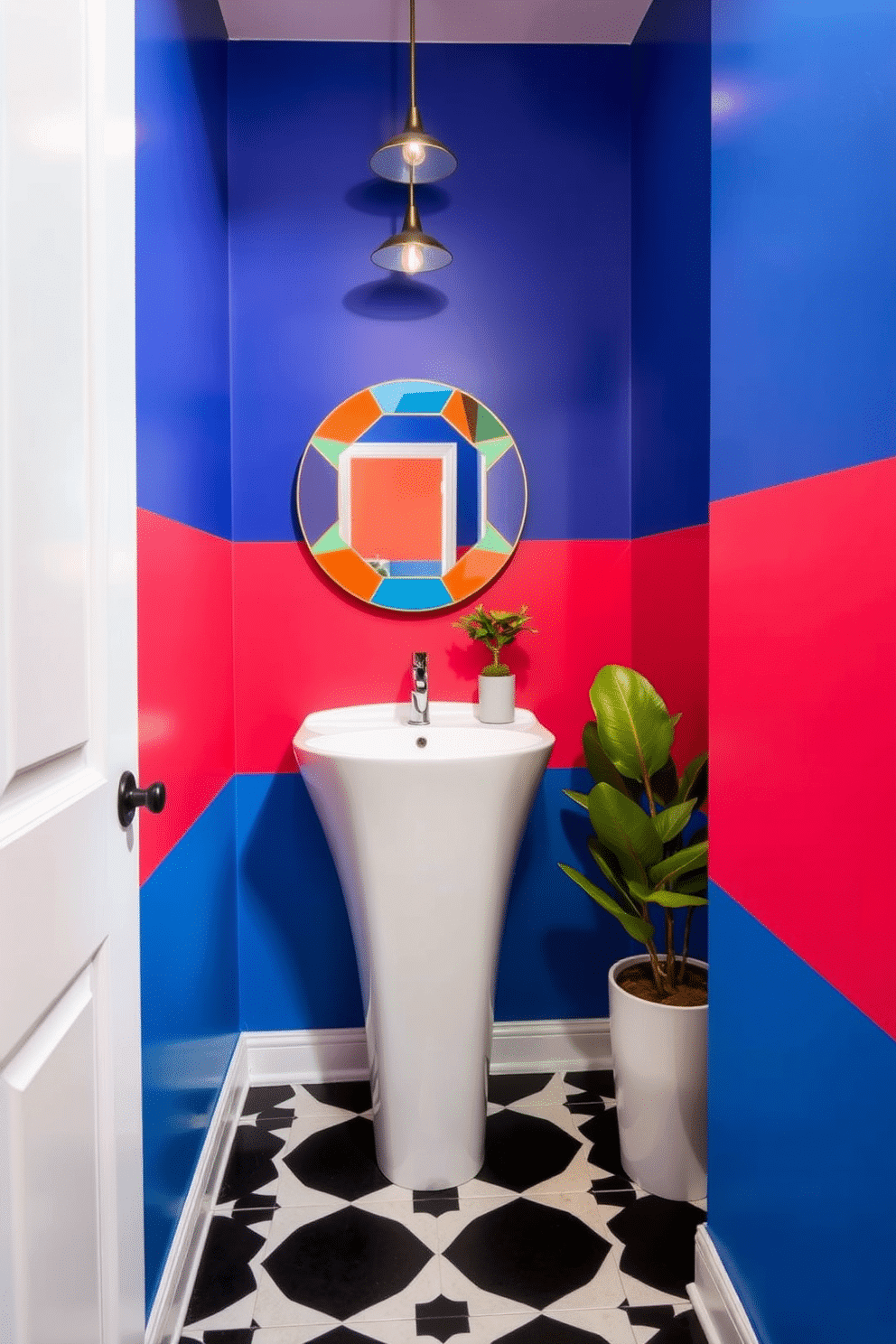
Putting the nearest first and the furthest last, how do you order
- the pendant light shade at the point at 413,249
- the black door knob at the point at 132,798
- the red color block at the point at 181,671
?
1. the black door knob at the point at 132,798
2. the red color block at the point at 181,671
3. the pendant light shade at the point at 413,249

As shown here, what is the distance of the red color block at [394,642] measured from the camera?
2115 mm

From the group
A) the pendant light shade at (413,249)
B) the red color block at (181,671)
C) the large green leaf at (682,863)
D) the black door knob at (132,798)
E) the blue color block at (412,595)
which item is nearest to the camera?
the black door knob at (132,798)

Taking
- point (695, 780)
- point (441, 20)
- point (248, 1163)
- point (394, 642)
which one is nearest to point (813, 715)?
point (695, 780)

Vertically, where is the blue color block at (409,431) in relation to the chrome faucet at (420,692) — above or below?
above

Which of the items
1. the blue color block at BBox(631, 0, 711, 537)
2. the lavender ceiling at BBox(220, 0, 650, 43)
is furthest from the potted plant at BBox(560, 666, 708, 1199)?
the lavender ceiling at BBox(220, 0, 650, 43)

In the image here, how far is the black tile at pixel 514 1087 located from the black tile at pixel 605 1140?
0.18 m

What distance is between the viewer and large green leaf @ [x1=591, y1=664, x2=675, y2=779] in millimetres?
1640

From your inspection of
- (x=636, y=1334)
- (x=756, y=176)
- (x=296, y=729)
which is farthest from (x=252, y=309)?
(x=636, y=1334)

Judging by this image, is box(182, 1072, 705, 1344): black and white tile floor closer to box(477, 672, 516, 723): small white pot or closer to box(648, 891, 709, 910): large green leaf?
box(648, 891, 709, 910): large green leaf

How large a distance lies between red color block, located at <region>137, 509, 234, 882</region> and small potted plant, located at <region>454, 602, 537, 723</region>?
0.59 m

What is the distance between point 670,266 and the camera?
6.05 feet

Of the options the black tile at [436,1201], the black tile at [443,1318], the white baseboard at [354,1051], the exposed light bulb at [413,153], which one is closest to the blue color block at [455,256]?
the exposed light bulb at [413,153]

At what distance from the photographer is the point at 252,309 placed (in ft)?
6.79

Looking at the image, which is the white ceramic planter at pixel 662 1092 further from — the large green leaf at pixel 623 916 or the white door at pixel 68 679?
the white door at pixel 68 679
